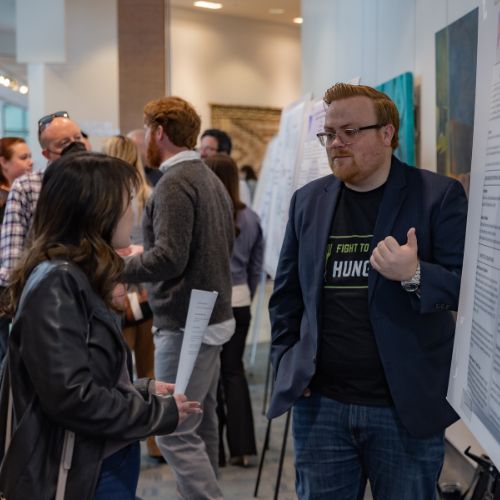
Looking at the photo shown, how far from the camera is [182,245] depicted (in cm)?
263

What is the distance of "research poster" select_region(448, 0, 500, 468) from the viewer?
1.19 metres

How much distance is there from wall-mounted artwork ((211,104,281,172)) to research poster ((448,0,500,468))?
9553mm

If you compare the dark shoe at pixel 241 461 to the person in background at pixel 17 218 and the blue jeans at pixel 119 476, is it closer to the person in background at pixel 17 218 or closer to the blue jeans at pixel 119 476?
the person in background at pixel 17 218

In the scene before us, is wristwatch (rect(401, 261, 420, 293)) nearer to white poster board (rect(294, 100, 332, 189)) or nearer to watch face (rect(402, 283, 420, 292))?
watch face (rect(402, 283, 420, 292))

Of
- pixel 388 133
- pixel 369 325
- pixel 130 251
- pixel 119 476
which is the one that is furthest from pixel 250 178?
pixel 119 476

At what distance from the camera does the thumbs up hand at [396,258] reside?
1626mm

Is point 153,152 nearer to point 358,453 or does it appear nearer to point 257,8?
point 358,453

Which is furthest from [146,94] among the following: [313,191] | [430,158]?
[313,191]

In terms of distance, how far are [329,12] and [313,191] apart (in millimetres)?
2795

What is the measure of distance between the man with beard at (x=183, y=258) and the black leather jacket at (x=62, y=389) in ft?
3.79

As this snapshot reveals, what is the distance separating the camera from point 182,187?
8.73ft

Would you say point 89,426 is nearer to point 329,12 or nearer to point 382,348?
point 382,348

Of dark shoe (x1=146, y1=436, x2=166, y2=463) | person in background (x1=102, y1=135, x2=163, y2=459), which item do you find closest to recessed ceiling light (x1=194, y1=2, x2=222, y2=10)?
person in background (x1=102, y1=135, x2=163, y2=459)

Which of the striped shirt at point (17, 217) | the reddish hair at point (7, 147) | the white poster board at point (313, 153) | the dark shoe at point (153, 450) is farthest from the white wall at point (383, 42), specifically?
the dark shoe at point (153, 450)
